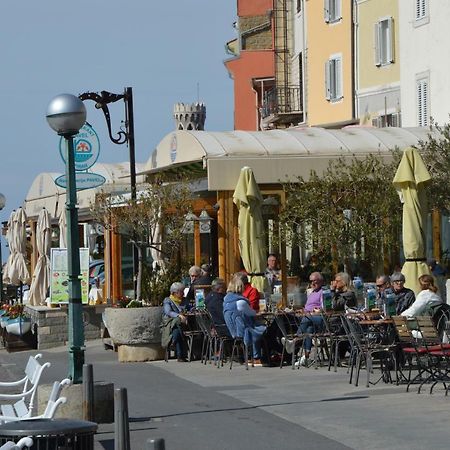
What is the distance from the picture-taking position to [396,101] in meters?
45.0

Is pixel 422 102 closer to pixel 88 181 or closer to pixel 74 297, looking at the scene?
pixel 88 181

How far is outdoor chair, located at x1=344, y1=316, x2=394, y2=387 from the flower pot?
42.6 ft

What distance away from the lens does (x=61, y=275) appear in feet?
100

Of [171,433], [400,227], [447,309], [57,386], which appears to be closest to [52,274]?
[400,227]

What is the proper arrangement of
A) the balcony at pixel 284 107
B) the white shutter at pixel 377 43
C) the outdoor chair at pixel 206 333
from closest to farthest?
the outdoor chair at pixel 206 333 < the white shutter at pixel 377 43 < the balcony at pixel 284 107

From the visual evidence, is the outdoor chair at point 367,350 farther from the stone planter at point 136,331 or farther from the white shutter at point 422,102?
the white shutter at point 422,102

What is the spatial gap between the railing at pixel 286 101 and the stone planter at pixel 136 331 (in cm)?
3034

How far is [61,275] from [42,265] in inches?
145

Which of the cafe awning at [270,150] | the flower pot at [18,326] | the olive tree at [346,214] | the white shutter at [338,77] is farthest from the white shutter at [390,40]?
the flower pot at [18,326]

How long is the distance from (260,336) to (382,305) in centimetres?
230

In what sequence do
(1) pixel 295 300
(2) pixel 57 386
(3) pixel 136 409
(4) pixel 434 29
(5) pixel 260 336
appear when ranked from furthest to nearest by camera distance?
(4) pixel 434 29
(1) pixel 295 300
(5) pixel 260 336
(3) pixel 136 409
(2) pixel 57 386

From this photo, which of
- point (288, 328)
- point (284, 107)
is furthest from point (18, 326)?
point (284, 107)

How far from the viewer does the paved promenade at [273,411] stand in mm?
14039

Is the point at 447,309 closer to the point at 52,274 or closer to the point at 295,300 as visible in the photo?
the point at 295,300
